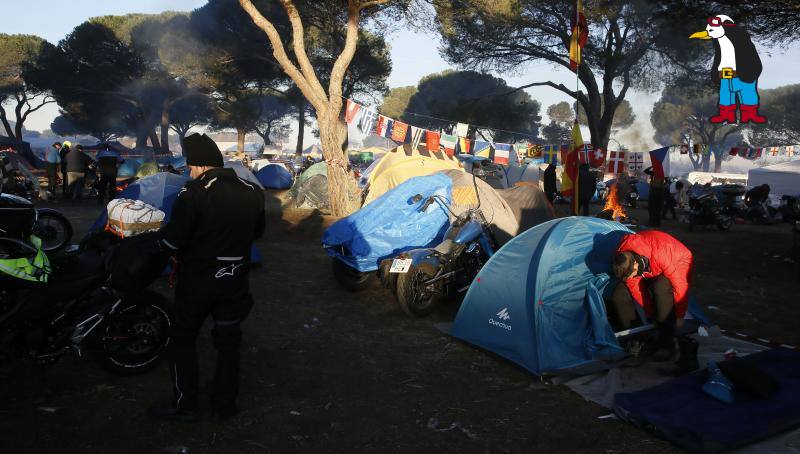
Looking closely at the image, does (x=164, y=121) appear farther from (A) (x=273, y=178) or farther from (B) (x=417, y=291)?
(B) (x=417, y=291)

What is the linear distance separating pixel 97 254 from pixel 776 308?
733cm

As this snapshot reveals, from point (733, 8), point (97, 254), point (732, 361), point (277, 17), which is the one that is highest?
point (277, 17)

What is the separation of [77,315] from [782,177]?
2467 cm

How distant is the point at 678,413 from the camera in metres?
3.80

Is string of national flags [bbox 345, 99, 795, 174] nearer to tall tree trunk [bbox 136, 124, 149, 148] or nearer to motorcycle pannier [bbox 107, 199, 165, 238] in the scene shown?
motorcycle pannier [bbox 107, 199, 165, 238]

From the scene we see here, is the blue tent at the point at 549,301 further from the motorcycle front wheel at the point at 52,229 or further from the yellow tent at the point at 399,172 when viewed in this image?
the yellow tent at the point at 399,172

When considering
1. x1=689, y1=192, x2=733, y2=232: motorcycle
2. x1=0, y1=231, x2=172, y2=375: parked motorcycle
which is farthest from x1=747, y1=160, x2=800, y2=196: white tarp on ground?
x1=0, y1=231, x2=172, y2=375: parked motorcycle

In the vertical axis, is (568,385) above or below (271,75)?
below

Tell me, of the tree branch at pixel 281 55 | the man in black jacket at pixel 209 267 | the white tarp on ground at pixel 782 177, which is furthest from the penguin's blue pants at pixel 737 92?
the white tarp on ground at pixel 782 177

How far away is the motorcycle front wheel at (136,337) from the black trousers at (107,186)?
11.9 m

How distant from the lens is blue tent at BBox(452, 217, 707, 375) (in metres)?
4.74

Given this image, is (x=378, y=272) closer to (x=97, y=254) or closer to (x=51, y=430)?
(x=97, y=254)

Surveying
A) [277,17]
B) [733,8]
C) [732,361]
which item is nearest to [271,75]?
[277,17]

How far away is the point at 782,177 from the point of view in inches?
870
